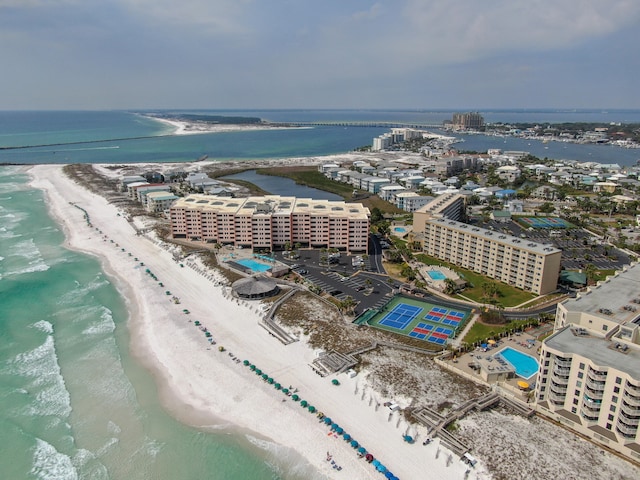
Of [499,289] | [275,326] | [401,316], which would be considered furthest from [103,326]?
[499,289]

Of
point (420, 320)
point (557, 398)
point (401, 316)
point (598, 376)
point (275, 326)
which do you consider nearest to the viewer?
point (598, 376)

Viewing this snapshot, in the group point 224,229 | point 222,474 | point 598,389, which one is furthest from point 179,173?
point 598,389

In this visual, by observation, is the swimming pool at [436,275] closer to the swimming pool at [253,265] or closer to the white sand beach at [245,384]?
the swimming pool at [253,265]

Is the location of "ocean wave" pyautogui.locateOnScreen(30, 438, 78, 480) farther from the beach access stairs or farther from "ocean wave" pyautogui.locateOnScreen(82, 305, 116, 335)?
the beach access stairs

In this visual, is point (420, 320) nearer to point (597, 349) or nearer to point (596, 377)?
point (597, 349)

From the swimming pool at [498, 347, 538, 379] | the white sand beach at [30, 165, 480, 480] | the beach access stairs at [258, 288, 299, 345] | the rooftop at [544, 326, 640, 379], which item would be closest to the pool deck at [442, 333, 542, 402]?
the swimming pool at [498, 347, 538, 379]
